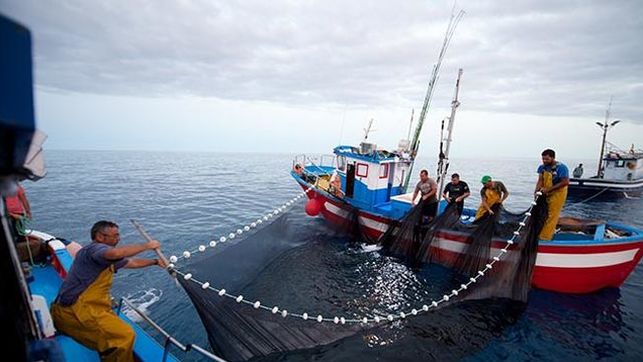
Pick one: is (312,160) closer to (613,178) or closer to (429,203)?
(429,203)

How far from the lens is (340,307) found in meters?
6.68

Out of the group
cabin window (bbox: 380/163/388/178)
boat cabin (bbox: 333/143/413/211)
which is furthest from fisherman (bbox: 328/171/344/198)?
cabin window (bbox: 380/163/388/178)

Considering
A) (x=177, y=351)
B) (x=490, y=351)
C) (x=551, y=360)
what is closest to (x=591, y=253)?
(x=551, y=360)

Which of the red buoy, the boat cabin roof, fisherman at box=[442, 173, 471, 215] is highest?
the boat cabin roof

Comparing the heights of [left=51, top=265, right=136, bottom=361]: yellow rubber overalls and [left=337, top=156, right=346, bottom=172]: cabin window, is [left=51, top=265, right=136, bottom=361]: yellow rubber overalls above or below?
below

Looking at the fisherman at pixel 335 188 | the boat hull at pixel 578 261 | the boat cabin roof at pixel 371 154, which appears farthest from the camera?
the fisherman at pixel 335 188

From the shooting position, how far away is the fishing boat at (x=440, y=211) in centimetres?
715

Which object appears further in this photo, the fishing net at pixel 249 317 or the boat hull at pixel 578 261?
the boat hull at pixel 578 261

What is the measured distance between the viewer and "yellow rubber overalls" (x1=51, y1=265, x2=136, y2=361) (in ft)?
9.64

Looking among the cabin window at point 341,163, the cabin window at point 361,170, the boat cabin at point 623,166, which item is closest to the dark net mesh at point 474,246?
the cabin window at point 361,170

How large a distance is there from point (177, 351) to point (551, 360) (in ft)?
23.6

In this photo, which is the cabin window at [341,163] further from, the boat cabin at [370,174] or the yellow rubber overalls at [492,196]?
the yellow rubber overalls at [492,196]

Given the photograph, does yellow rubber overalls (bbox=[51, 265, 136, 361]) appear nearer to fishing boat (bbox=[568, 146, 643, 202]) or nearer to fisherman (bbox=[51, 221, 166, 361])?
fisherman (bbox=[51, 221, 166, 361])

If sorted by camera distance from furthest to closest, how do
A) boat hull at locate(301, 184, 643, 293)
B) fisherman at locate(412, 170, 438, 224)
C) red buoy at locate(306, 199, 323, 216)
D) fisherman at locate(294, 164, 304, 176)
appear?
fisherman at locate(294, 164, 304, 176) → red buoy at locate(306, 199, 323, 216) → fisherman at locate(412, 170, 438, 224) → boat hull at locate(301, 184, 643, 293)
